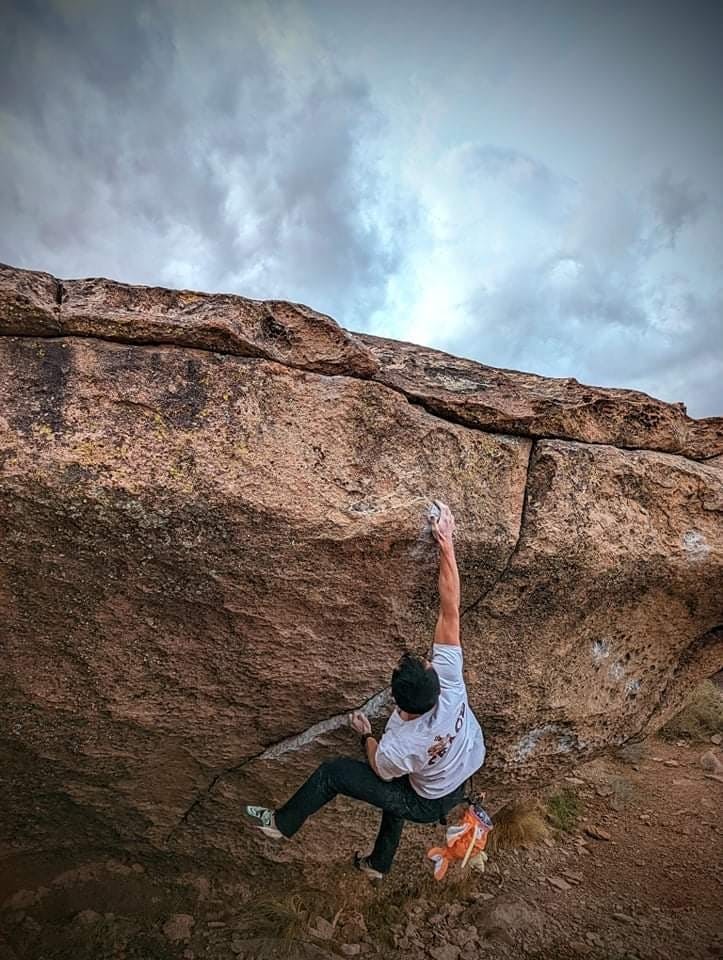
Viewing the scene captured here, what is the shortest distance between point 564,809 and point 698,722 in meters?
4.13

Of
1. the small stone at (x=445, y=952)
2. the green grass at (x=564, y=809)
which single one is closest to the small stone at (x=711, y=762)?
the green grass at (x=564, y=809)

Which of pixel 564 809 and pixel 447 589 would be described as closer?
pixel 447 589

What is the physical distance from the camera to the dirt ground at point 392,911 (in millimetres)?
4855

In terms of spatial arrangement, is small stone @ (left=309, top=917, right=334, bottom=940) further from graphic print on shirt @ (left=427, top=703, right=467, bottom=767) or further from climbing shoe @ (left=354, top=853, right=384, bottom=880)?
graphic print on shirt @ (left=427, top=703, right=467, bottom=767)

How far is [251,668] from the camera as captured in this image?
4.36 meters

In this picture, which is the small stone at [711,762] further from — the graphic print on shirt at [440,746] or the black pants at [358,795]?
the graphic print on shirt at [440,746]

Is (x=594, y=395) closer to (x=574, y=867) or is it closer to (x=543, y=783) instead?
(x=543, y=783)

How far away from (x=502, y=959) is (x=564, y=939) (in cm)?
64

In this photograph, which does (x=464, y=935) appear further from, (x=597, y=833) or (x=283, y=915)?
(x=597, y=833)

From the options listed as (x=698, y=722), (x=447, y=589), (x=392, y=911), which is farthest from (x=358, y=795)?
(x=698, y=722)

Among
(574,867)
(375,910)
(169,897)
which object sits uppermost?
(574,867)

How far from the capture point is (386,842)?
4367 mm

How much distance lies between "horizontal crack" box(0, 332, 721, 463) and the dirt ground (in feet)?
13.0

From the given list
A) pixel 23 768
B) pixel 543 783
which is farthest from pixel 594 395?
pixel 23 768
